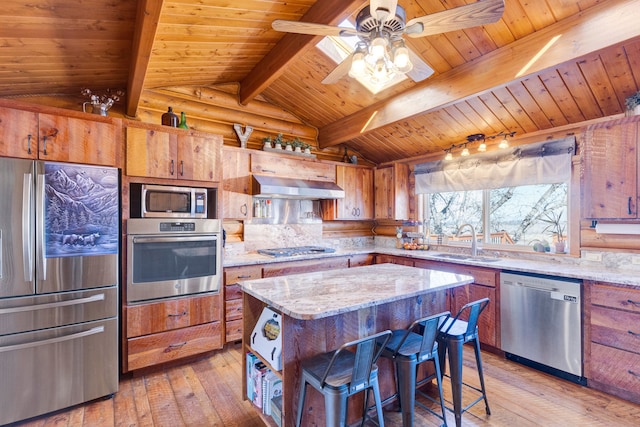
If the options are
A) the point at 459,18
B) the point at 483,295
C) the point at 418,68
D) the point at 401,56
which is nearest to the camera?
the point at 459,18

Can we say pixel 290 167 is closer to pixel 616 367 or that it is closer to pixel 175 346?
pixel 175 346

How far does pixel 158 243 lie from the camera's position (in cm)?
282

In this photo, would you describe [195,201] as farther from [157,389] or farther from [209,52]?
[157,389]

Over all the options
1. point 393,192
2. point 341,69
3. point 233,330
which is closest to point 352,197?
point 393,192

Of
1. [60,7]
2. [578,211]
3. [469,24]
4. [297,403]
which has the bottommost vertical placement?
[297,403]

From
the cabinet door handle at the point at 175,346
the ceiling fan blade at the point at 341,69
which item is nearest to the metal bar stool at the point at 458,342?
the ceiling fan blade at the point at 341,69

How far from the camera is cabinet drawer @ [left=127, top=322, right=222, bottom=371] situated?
2722 millimetres

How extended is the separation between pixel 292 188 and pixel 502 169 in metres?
2.60

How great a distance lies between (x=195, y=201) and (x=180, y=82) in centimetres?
158

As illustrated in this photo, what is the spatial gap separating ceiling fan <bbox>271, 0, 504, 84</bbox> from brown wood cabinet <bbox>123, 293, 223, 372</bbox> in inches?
101

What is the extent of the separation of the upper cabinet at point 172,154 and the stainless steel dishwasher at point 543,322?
10.7ft

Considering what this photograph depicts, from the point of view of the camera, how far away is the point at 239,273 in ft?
11.0

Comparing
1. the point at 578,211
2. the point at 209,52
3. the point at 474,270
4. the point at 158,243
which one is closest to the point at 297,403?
the point at 158,243

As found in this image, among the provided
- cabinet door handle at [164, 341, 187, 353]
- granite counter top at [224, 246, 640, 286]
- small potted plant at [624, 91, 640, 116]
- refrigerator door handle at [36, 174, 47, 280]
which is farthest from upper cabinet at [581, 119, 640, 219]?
refrigerator door handle at [36, 174, 47, 280]
